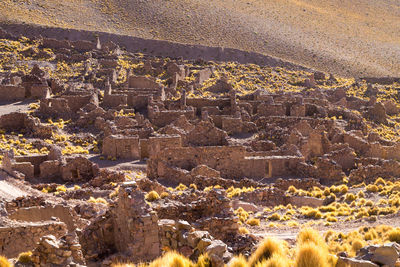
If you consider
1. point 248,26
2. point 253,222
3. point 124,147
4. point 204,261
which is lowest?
point 253,222

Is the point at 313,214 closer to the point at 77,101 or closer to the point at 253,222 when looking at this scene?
the point at 253,222

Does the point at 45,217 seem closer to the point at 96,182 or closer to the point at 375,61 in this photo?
the point at 96,182

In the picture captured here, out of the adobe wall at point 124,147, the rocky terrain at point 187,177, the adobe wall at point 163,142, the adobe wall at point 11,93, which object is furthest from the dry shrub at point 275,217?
the adobe wall at point 11,93

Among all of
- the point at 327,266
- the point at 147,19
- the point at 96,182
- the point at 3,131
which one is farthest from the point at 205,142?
the point at 147,19

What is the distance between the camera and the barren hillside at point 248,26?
85875 millimetres

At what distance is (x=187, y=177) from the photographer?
22375mm

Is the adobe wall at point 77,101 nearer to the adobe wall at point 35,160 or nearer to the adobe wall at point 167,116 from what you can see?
the adobe wall at point 167,116

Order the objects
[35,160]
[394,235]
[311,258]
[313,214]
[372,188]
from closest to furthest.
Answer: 1. [311,258]
2. [394,235]
3. [313,214]
4. [372,188]
5. [35,160]

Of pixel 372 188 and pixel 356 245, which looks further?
pixel 372 188

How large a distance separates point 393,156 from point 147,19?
229 ft

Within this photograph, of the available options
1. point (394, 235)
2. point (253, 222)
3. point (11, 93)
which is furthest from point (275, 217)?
point (11, 93)

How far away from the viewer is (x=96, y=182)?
21656 mm

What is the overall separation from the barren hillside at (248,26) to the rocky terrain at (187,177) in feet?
110

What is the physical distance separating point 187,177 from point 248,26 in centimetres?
7798
